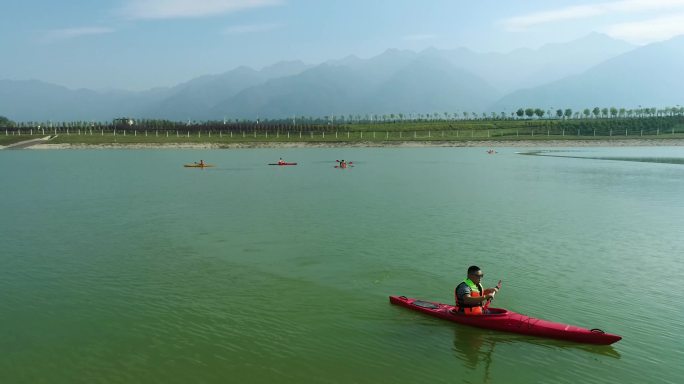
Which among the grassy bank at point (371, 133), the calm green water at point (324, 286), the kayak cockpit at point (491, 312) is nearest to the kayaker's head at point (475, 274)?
the kayak cockpit at point (491, 312)

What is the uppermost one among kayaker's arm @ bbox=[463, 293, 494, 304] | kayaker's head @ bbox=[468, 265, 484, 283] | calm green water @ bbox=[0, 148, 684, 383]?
kayaker's head @ bbox=[468, 265, 484, 283]

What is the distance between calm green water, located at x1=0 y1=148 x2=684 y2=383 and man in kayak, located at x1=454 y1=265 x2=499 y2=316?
0.57 metres

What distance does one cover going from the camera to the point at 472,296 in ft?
49.4

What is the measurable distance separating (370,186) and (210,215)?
66.1 ft

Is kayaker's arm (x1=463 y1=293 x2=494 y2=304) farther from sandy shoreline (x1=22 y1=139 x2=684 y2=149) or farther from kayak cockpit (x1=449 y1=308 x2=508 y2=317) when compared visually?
sandy shoreline (x1=22 y1=139 x2=684 y2=149)

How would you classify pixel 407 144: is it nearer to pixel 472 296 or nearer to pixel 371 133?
pixel 371 133

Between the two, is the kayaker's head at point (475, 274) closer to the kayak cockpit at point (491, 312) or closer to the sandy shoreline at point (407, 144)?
the kayak cockpit at point (491, 312)

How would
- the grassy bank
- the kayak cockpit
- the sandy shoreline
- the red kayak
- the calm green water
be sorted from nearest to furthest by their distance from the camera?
the calm green water, the red kayak, the kayak cockpit, the sandy shoreline, the grassy bank

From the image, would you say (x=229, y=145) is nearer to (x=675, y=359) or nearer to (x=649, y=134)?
(x=649, y=134)

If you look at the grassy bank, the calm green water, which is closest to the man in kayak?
the calm green water

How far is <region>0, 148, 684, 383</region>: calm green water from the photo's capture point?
514 inches

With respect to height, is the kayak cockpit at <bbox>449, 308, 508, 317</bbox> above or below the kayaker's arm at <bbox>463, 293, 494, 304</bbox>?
below

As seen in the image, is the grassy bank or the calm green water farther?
the grassy bank

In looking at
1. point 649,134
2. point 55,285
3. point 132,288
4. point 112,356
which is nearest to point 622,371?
point 112,356
